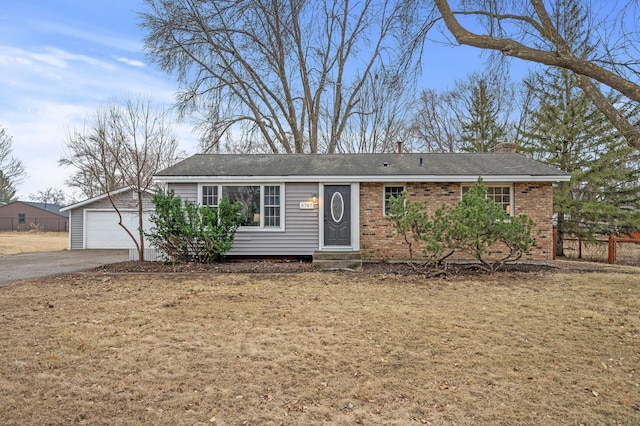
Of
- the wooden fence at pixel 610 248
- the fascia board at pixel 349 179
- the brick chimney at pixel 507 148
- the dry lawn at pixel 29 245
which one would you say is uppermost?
the brick chimney at pixel 507 148

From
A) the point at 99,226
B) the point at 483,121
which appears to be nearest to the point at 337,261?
the point at 99,226

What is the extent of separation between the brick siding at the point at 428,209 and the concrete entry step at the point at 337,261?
1.07 metres

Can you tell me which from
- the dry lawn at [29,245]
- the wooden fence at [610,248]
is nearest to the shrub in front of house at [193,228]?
the dry lawn at [29,245]

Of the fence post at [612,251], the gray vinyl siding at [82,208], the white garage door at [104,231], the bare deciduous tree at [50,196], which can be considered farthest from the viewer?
the bare deciduous tree at [50,196]

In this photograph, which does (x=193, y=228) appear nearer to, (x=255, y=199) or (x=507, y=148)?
(x=255, y=199)

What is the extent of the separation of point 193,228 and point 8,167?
36844mm

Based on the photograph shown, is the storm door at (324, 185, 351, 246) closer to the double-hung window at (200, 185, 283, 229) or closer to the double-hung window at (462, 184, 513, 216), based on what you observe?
the double-hung window at (200, 185, 283, 229)

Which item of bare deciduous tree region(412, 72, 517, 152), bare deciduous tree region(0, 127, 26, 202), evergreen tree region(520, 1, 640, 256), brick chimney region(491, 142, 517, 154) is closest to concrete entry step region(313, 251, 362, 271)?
brick chimney region(491, 142, 517, 154)

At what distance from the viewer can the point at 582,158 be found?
15.2m

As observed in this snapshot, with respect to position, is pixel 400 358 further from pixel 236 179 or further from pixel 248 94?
pixel 248 94

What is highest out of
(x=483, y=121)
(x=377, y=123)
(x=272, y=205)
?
(x=377, y=123)

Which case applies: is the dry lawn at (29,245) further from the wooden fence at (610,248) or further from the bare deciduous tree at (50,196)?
the bare deciduous tree at (50,196)

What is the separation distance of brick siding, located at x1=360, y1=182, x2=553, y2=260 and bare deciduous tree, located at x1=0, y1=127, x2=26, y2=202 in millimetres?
36301

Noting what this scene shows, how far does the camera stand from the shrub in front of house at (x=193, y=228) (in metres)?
9.87
